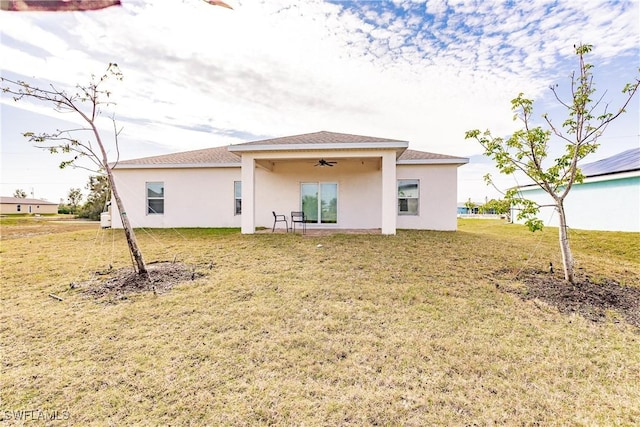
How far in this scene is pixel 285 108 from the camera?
51.1 feet

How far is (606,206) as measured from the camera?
45.0ft

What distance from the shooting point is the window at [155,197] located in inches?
542

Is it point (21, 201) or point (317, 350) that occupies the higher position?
point (21, 201)

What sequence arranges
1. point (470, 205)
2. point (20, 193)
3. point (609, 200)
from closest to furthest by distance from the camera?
point (470, 205) < point (609, 200) < point (20, 193)

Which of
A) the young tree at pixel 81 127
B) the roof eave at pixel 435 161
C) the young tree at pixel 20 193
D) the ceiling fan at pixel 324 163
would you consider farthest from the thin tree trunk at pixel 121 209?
the young tree at pixel 20 193

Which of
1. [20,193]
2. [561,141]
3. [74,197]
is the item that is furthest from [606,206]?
[20,193]

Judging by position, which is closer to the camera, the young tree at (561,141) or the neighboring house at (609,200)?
the young tree at (561,141)

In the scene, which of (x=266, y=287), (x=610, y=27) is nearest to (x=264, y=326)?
(x=266, y=287)

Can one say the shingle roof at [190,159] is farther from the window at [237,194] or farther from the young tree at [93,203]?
the young tree at [93,203]

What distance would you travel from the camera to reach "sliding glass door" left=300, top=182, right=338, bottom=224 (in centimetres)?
1312

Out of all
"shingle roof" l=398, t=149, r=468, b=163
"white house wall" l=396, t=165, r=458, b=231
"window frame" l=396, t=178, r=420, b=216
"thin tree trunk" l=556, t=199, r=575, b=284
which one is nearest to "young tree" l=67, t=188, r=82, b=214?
"window frame" l=396, t=178, r=420, b=216

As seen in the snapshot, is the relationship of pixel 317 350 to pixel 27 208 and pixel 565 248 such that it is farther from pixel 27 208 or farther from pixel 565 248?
pixel 27 208

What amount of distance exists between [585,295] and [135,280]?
8250 millimetres

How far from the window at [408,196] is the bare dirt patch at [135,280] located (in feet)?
28.9
